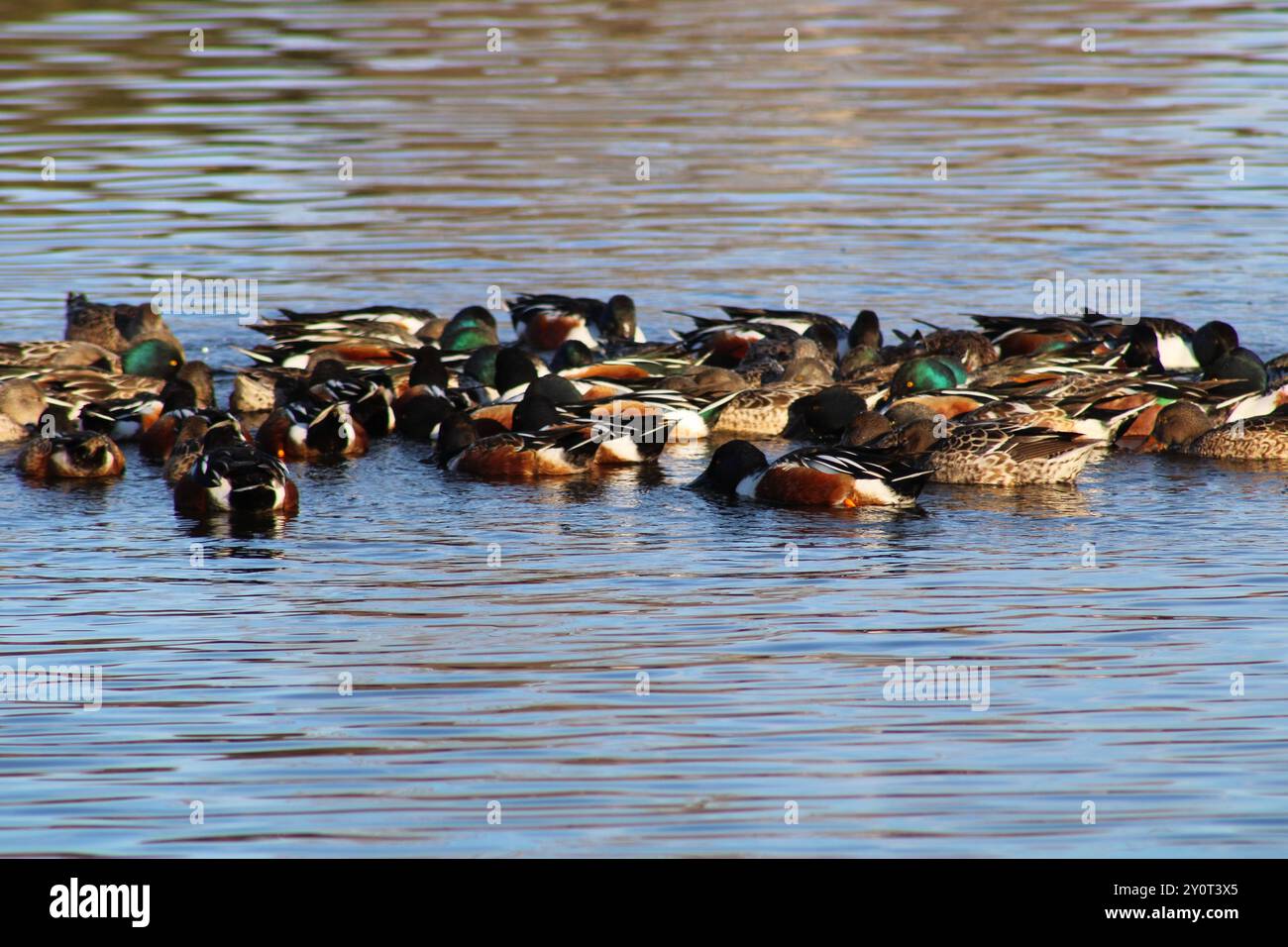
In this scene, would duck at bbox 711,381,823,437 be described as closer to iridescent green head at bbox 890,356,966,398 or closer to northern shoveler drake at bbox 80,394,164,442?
iridescent green head at bbox 890,356,966,398

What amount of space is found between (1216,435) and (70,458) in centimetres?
804

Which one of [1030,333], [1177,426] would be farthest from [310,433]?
[1030,333]

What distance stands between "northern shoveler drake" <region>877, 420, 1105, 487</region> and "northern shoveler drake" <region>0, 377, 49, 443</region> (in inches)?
269

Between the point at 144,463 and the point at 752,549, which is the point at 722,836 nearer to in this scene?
the point at 752,549

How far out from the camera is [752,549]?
41.1ft

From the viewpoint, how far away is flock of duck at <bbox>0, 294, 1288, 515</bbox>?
46.8 feet

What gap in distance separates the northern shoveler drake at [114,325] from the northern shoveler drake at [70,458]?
14.9 feet

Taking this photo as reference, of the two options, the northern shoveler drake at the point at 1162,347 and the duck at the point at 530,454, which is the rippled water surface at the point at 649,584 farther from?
the northern shoveler drake at the point at 1162,347

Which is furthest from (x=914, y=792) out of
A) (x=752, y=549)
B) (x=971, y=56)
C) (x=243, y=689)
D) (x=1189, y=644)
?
(x=971, y=56)

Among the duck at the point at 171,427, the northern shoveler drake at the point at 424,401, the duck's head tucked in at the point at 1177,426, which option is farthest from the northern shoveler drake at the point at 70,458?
the duck's head tucked in at the point at 1177,426

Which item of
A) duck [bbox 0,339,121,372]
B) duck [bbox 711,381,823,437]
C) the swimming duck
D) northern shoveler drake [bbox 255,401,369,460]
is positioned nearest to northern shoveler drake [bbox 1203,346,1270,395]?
duck [bbox 711,381,823,437]

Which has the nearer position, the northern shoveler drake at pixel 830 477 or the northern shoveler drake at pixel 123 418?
the northern shoveler drake at pixel 830 477

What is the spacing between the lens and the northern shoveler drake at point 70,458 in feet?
47.9

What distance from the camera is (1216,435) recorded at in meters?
15.0
